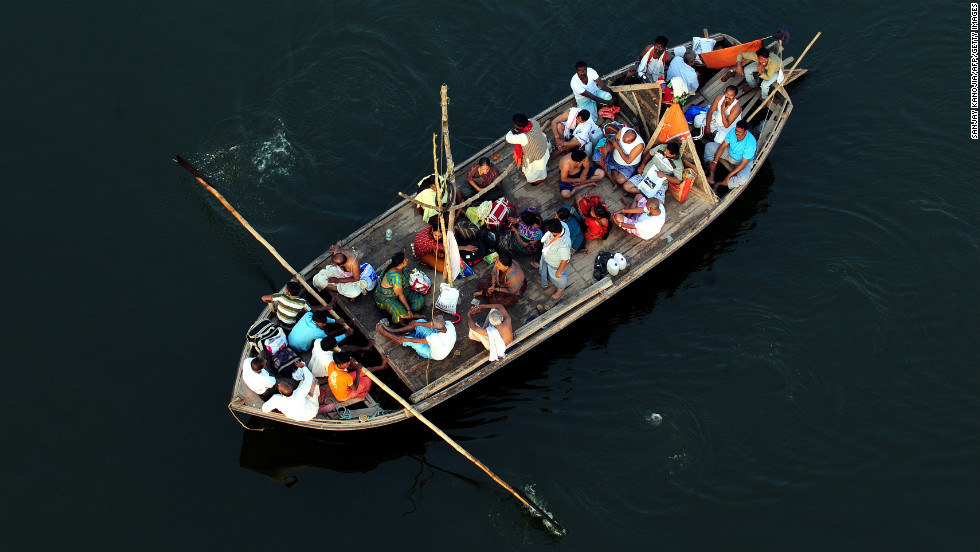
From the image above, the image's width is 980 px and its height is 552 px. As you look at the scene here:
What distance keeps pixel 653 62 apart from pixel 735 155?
8.85 feet

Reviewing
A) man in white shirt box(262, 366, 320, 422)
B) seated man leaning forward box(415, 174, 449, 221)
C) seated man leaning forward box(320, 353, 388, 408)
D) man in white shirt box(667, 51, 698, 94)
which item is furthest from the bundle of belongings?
man in white shirt box(667, 51, 698, 94)

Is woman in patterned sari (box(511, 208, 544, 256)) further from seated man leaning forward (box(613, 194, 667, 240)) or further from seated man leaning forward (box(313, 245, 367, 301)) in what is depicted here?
seated man leaning forward (box(313, 245, 367, 301))

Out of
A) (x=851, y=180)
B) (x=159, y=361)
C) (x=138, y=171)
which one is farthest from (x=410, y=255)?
(x=851, y=180)

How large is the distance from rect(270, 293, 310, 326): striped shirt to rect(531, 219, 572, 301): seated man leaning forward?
14.1 ft

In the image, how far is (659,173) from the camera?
49.8 feet

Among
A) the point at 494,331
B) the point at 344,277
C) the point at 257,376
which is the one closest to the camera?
the point at 257,376

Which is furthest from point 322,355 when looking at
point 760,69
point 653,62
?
point 760,69

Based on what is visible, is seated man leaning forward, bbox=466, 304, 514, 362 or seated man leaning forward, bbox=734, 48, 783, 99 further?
seated man leaning forward, bbox=734, 48, 783, 99

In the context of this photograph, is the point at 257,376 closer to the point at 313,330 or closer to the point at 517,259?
the point at 313,330

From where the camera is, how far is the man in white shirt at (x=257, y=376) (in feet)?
42.5

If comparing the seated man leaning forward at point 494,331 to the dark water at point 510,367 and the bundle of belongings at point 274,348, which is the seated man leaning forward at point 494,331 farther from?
the bundle of belongings at point 274,348

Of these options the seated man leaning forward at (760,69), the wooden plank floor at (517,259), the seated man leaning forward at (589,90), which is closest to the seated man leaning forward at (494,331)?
the wooden plank floor at (517,259)

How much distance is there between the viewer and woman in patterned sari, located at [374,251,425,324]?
44.3 feet

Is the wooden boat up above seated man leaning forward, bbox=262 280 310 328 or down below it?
below
